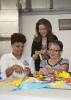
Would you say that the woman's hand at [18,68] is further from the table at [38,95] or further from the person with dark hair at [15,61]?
the table at [38,95]

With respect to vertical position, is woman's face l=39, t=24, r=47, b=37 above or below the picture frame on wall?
above

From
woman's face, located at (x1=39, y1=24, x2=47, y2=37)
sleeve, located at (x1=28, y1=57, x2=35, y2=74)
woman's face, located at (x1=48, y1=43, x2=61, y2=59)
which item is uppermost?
woman's face, located at (x1=39, y1=24, x2=47, y2=37)

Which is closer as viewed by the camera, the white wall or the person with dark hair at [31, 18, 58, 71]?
the person with dark hair at [31, 18, 58, 71]

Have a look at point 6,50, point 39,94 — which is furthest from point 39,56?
point 6,50

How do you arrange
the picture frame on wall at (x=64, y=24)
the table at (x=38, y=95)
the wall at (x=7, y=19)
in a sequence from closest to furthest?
1. the table at (x=38, y=95)
2. the wall at (x=7, y=19)
3. the picture frame on wall at (x=64, y=24)

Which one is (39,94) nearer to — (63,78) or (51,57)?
(63,78)

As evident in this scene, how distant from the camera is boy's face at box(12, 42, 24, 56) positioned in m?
2.19

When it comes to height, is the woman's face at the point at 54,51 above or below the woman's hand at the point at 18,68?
above

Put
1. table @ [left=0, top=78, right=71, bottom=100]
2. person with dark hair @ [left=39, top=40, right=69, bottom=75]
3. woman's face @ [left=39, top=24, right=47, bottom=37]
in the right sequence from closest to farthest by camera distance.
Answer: table @ [left=0, top=78, right=71, bottom=100] < person with dark hair @ [left=39, top=40, right=69, bottom=75] < woman's face @ [left=39, top=24, right=47, bottom=37]

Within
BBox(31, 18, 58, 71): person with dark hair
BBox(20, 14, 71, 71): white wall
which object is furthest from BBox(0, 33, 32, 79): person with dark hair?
BBox(20, 14, 71, 71): white wall

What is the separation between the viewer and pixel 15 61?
2.20 meters

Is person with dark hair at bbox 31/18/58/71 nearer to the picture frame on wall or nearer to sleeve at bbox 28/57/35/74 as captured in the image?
sleeve at bbox 28/57/35/74

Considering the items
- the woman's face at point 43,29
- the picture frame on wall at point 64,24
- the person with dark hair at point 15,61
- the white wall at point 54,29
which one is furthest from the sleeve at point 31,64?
the picture frame on wall at point 64,24

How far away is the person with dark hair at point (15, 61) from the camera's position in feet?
6.73
